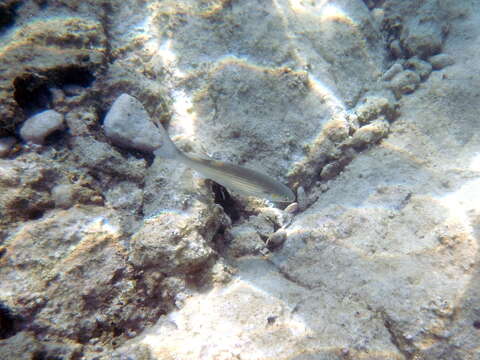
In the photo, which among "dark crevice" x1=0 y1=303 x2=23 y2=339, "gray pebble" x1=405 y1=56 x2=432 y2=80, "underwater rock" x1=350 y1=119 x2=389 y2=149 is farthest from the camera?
"gray pebble" x1=405 y1=56 x2=432 y2=80

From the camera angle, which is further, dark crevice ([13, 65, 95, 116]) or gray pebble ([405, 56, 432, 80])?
gray pebble ([405, 56, 432, 80])

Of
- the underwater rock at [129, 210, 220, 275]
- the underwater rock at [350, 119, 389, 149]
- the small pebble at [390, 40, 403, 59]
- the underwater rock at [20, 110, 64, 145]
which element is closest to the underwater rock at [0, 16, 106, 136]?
the underwater rock at [20, 110, 64, 145]

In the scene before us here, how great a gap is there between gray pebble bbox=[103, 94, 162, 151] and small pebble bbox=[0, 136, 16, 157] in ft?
2.72

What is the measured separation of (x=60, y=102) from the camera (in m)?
2.99

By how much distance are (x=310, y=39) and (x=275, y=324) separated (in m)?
3.61

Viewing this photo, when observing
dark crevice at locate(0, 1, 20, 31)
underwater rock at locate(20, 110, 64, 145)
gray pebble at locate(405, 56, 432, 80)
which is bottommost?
underwater rock at locate(20, 110, 64, 145)

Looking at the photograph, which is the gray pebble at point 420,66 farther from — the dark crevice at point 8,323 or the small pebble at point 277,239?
the dark crevice at point 8,323

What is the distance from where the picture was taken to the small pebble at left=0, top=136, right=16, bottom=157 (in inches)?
103

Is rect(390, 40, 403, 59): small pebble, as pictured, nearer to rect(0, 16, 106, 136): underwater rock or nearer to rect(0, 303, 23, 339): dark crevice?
rect(0, 16, 106, 136): underwater rock

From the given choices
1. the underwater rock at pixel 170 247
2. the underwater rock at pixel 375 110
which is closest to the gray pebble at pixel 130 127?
the underwater rock at pixel 170 247

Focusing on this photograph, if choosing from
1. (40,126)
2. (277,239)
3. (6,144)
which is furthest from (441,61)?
(6,144)

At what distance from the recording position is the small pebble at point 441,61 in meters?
3.82

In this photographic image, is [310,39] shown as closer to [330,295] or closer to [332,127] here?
[332,127]

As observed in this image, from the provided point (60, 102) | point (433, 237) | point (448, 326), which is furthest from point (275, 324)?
point (60, 102)
